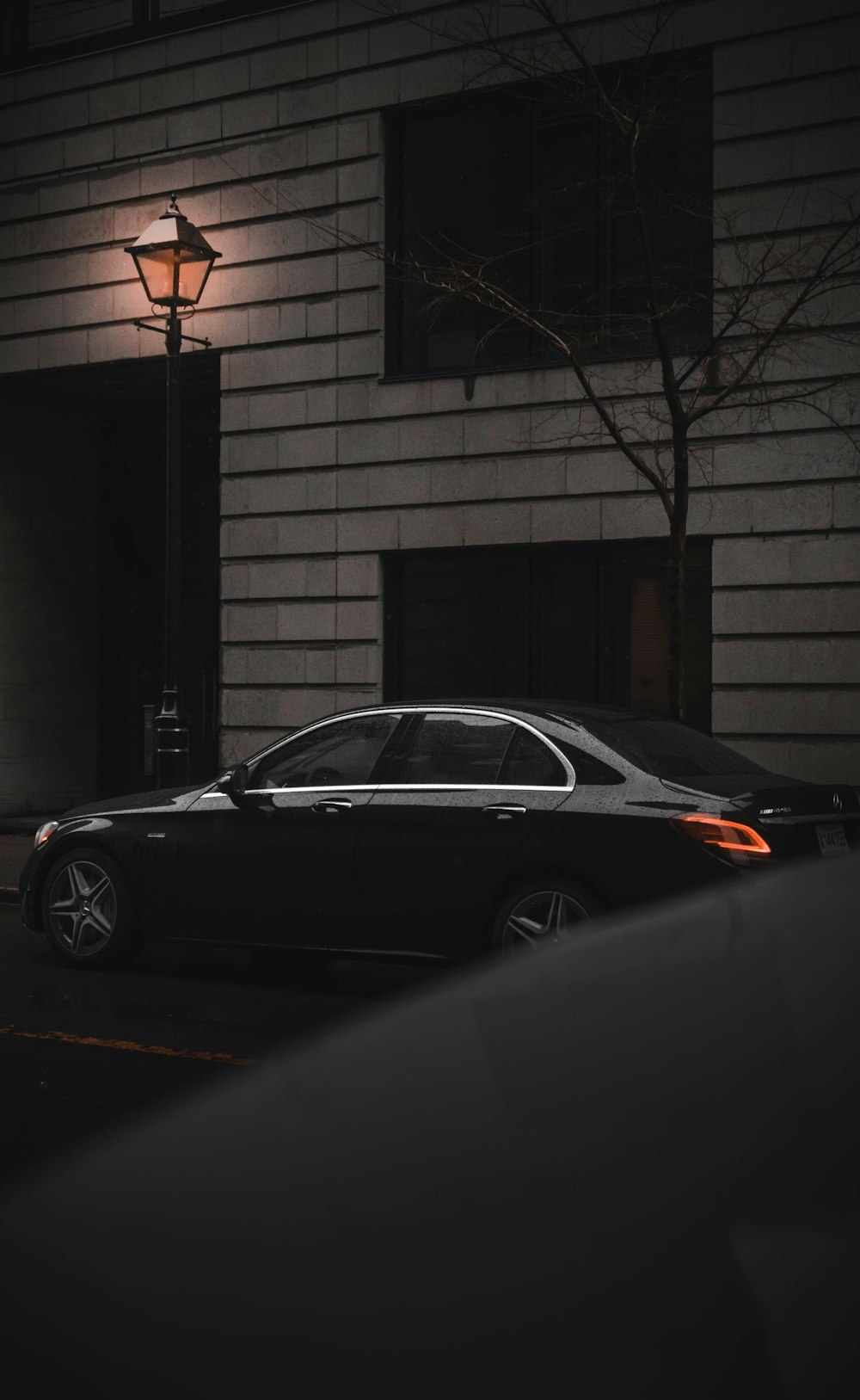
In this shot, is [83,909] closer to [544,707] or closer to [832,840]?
[544,707]

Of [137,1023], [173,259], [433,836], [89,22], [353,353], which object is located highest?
[89,22]

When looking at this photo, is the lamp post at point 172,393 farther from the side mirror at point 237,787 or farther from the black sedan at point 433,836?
the side mirror at point 237,787

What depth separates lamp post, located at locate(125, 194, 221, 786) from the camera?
12.7 meters

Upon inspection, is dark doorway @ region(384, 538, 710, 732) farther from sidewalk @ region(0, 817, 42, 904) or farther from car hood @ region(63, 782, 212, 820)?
car hood @ region(63, 782, 212, 820)

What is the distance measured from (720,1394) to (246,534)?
1444 centimetres

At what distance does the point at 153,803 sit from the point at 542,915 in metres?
2.55

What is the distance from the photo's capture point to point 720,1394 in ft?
7.30

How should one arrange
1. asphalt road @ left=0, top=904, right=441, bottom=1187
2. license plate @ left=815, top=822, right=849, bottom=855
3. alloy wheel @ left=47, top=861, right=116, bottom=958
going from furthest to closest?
alloy wheel @ left=47, top=861, right=116, bottom=958, license plate @ left=815, top=822, right=849, bottom=855, asphalt road @ left=0, top=904, right=441, bottom=1187

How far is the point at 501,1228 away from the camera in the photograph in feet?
11.0

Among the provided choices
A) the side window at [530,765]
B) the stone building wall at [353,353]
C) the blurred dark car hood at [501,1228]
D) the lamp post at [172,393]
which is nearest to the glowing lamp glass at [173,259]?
the lamp post at [172,393]

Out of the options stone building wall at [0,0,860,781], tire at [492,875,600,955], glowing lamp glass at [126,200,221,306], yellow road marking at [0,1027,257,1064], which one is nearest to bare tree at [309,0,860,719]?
stone building wall at [0,0,860,781]

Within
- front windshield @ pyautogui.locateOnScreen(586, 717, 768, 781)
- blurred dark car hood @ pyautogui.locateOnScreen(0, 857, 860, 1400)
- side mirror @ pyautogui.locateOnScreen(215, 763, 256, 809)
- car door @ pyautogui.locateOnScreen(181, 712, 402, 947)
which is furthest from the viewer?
side mirror @ pyautogui.locateOnScreen(215, 763, 256, 809)

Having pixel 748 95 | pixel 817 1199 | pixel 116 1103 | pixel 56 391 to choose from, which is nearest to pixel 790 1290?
pixel 817 1199

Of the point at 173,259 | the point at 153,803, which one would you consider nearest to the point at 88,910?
the point at 153,803
